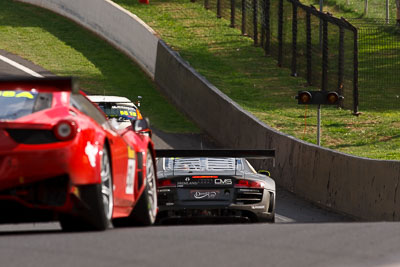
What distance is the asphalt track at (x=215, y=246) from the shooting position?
6.64 metres

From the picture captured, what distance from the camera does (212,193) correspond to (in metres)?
14.9

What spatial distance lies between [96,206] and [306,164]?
14324mm

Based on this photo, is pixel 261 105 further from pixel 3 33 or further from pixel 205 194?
pixel 205 194

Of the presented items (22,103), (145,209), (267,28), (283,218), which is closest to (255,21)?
(267,28)

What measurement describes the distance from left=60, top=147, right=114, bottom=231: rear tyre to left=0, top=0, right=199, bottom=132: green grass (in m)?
24.5

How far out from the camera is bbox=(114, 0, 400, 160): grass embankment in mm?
28875

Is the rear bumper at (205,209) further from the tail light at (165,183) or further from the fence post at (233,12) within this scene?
the fence post at (233,12)

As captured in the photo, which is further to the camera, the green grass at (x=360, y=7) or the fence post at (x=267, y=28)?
the green grass at (x=360, y=7)

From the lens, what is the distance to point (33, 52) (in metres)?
44.5

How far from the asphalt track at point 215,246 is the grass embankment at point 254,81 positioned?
16443 mm

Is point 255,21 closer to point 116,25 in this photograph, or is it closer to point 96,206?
point 116,25

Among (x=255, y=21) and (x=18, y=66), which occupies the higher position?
(x=255, y=21)

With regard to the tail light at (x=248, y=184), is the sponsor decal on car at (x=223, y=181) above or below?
above

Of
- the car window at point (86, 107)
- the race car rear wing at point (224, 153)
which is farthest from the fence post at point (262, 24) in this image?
the car window at point (86, 107)
